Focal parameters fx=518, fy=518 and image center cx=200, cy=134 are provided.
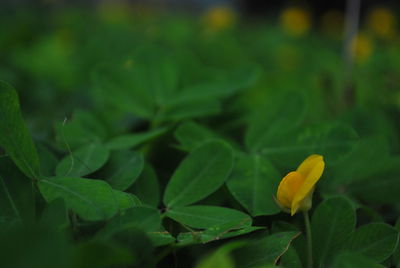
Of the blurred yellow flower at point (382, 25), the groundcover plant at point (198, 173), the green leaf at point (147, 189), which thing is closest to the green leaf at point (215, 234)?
the groundcover plant at point (198, 173)

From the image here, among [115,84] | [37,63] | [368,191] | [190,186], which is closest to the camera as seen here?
[190,186]

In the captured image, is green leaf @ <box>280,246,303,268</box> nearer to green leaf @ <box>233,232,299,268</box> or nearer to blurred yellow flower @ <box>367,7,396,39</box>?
green leaf @ <box>233,232,299,268</box>

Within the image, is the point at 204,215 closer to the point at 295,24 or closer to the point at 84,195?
the point at 84,195

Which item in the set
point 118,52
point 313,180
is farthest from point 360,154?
point 118,52

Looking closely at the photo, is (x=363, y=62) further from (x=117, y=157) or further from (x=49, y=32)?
(x=49, y=32)

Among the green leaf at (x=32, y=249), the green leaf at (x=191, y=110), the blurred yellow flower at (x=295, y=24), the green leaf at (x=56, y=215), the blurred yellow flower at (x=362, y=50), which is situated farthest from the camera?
the blurred yellow flower at (x=295, y=24)

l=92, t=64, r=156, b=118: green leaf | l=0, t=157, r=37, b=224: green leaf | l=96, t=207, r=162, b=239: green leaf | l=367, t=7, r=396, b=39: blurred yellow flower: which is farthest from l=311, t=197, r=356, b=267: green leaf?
l=367, t=7, r=396, b=39: blurred yellow flower

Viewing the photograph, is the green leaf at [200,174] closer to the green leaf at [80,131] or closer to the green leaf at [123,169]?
the green leaf at [123,169]
